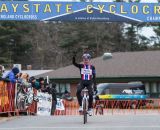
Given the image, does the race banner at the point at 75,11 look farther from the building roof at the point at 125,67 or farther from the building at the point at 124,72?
the building roof at the point at 125,67

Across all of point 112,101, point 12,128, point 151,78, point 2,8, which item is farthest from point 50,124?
point 151,78

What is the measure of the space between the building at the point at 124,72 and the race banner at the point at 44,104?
32.7m

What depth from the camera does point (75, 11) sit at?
30.8 m

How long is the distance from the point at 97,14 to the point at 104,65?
3349 centimetres

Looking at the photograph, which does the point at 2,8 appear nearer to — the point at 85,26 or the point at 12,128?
the point at 12,128

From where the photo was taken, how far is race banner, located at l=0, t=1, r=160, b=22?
3056 cm

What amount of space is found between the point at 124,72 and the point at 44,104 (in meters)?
34.8

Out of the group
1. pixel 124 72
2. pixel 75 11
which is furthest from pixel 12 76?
pixel 124 72

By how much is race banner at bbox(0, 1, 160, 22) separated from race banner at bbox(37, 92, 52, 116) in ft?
18.1

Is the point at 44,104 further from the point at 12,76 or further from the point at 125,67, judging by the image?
the point at 125,67

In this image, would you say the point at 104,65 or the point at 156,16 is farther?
the point at 104,65

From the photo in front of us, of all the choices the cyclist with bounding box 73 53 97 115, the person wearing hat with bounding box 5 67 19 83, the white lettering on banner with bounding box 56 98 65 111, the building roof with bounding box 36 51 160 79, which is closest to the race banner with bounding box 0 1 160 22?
the white lettering on banner with bounding box 56 98 65 111

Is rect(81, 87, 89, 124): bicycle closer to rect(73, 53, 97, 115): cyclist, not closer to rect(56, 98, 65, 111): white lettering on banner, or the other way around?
rect(73, 53, 97, 115): cyclist

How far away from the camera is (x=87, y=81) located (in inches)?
633
